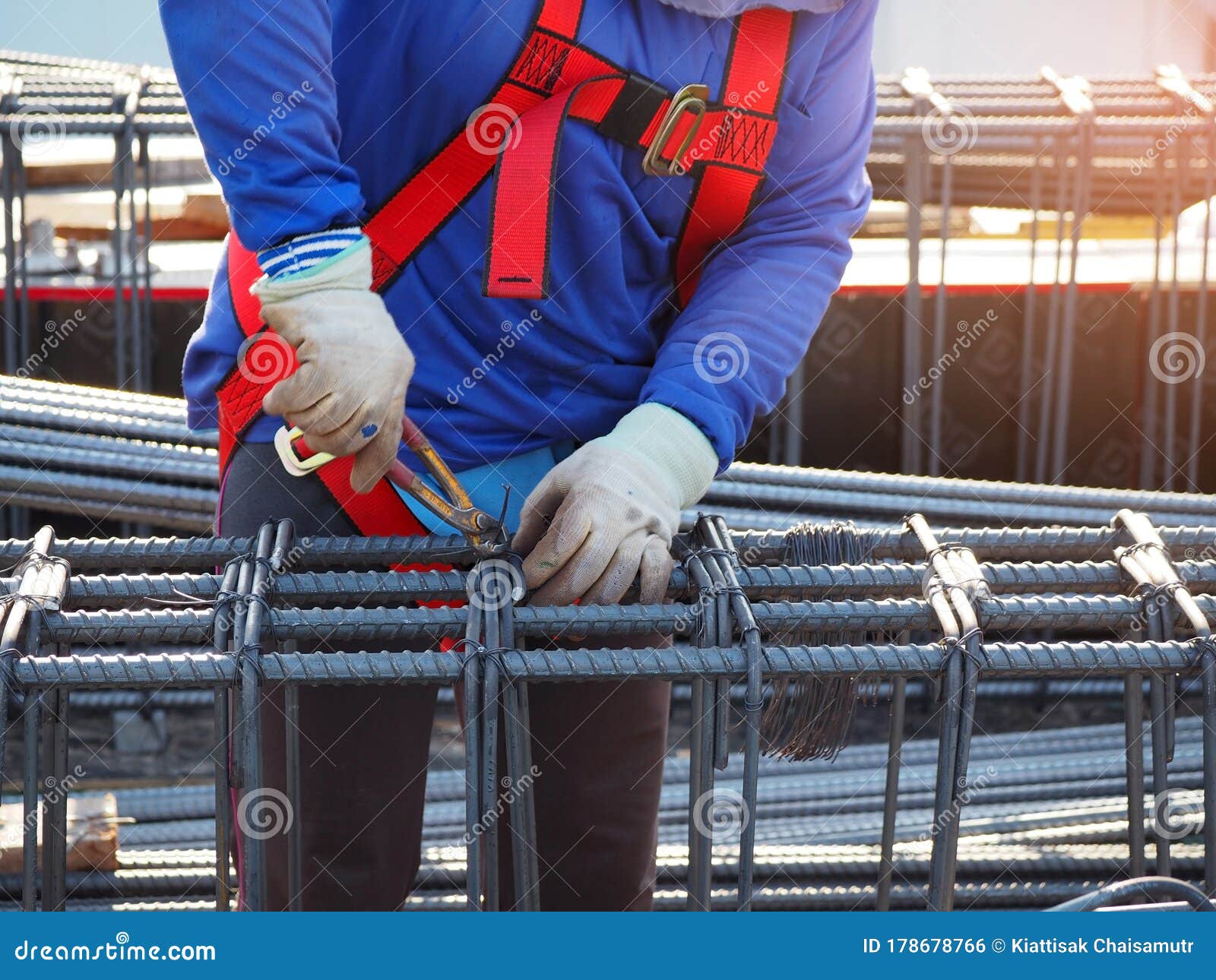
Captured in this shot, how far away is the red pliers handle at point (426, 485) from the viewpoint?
1485mm

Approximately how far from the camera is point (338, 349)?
1.39 metres

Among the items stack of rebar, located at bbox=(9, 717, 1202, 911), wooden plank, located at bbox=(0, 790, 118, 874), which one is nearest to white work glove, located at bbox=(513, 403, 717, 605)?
stack of rebar, located at bbox=(9, 717, 1202, 911)

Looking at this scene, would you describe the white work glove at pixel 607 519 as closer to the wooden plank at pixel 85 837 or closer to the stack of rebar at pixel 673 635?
the stack of rebar at pixel 673 635

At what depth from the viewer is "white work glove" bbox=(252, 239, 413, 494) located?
1395mm

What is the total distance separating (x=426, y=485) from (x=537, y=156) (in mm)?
391

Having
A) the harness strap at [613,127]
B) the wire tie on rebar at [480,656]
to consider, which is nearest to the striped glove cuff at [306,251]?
the harness strap at [613,127]

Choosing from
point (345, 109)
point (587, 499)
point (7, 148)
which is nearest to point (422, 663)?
point (587, 499)

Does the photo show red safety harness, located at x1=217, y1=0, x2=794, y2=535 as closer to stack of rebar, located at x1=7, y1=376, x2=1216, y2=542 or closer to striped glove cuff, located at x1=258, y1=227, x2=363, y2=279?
striped glove cuff, located at x1=258, y1=227, x2=363, y2=279

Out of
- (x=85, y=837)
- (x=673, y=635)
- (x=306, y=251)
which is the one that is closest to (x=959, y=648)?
(x=673, y=635)

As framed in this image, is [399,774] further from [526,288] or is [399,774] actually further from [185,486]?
[185,486]

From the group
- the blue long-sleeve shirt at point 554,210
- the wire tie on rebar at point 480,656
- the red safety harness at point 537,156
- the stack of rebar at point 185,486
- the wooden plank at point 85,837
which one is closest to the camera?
the wire tie on rebar at point 480,656

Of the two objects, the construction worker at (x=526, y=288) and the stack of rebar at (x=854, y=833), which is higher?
the construction worker at (x=526, y=288)

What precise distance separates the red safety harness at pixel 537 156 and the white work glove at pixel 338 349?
2.5 inches

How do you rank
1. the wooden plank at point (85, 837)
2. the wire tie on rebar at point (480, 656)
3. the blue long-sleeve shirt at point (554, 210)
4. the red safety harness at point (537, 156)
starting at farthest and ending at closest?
the wooden plank at point (85, 837) < the red safety harness at point (537, 156) < the blue long-sleeve shirt at point (554, 210) < the wire tie on rebar at point (480, 656)
